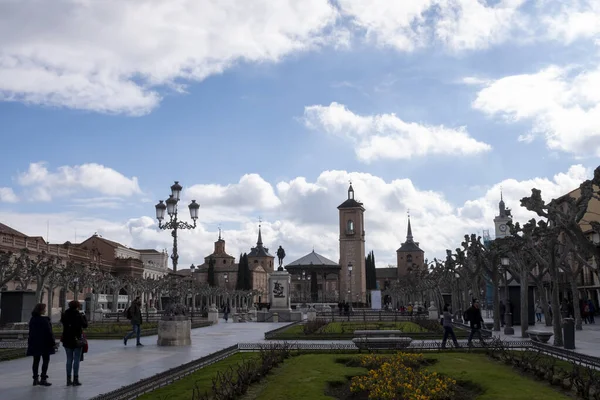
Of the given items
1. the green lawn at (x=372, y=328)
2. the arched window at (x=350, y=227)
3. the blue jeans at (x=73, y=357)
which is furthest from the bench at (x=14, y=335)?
the arched window at (x=350, y=227)

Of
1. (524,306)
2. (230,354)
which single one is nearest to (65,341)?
(230,354)

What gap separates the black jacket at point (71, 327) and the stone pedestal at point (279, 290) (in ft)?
112

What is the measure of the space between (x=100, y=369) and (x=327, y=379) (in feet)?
19.6

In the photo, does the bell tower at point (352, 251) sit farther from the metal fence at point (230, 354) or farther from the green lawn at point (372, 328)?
the metal fence at point (230, 354)

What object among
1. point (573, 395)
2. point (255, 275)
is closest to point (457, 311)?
point (573, 395)

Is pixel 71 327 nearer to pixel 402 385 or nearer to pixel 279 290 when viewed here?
pixel 402 385

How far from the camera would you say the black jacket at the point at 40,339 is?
40.0 ft

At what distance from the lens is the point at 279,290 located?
46.2 m

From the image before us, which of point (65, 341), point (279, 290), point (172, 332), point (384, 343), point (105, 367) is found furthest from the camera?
point (279, 290)

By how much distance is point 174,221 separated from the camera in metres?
22.7

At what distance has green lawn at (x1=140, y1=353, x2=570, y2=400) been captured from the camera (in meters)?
10.2

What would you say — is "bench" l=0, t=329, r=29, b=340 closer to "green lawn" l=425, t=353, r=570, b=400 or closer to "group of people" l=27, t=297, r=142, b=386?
"group of people" l=27, t=297, r=142, b=386

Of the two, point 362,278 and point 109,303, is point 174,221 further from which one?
point 362,278

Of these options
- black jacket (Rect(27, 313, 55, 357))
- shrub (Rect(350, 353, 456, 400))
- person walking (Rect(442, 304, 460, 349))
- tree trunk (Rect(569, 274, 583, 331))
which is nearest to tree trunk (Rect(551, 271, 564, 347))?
person walking (Rect(442, 304, 460, 349))
